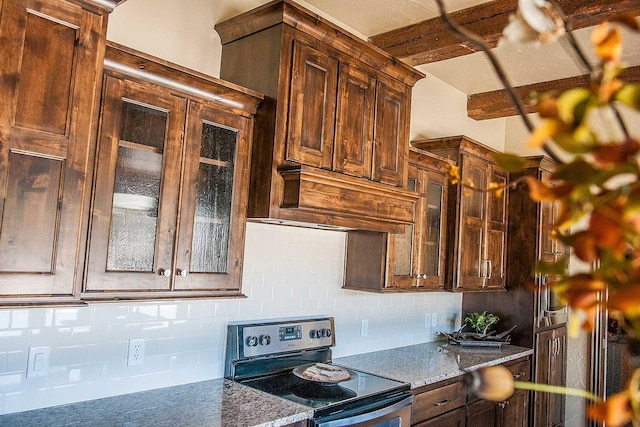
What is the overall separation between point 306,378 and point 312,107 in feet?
4.40

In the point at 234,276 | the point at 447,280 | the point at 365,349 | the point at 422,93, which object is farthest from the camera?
the point at 422,93

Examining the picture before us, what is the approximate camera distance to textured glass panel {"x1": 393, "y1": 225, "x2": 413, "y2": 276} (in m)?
3.29

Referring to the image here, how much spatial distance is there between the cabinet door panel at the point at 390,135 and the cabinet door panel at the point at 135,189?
114 cm

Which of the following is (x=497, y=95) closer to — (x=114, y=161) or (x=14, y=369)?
(x=114, y=161)

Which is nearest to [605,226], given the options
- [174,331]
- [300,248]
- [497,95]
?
[174,331]

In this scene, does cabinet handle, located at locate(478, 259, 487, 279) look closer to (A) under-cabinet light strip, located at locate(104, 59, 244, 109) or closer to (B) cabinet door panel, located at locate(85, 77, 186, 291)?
(A) under-cabinet light strip, located at locate(104, 59, 244, 109)

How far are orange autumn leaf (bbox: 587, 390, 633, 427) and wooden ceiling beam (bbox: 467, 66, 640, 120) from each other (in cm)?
377

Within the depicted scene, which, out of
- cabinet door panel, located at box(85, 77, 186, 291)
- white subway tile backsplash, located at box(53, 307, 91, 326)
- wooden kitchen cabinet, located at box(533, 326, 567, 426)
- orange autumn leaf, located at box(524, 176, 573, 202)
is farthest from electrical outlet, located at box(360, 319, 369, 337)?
orange autumn leaf, located at box(524, 176, 573, 202)

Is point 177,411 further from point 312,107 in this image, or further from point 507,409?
point 507,409

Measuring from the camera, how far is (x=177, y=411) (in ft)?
6.79

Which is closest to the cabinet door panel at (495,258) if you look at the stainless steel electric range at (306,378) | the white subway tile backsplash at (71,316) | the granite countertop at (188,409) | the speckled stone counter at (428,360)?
the speckled stone counter at (428,360)

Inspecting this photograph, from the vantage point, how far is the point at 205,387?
2.44 meters

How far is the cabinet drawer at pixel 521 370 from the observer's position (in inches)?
149

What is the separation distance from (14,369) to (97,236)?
0.59 metres
